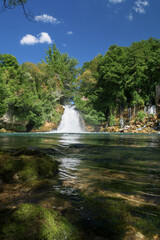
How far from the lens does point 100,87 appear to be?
34.4m

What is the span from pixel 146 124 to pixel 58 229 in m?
29.4

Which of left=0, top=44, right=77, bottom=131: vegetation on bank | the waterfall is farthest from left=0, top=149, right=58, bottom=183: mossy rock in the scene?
the waterfall

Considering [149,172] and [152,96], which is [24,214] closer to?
[149,172]

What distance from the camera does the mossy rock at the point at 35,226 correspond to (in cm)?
109

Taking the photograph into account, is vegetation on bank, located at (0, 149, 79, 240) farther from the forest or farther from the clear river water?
the forest

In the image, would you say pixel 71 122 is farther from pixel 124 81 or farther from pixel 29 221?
pixel 29 221

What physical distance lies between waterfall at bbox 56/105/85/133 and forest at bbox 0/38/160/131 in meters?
1.35

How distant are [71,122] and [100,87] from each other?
11.0 metres

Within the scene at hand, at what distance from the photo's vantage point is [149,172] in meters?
2.98

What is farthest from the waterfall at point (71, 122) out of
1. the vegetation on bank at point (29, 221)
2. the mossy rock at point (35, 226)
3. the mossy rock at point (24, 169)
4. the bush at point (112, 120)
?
the mossy rock at point (35, 226)

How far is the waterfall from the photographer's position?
33.0m

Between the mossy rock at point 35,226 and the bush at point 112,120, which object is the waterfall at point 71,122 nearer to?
the bush at point 112,120

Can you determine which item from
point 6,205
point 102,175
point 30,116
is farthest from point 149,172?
point 30,116

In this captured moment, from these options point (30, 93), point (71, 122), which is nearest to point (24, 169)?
point (30, 93)
